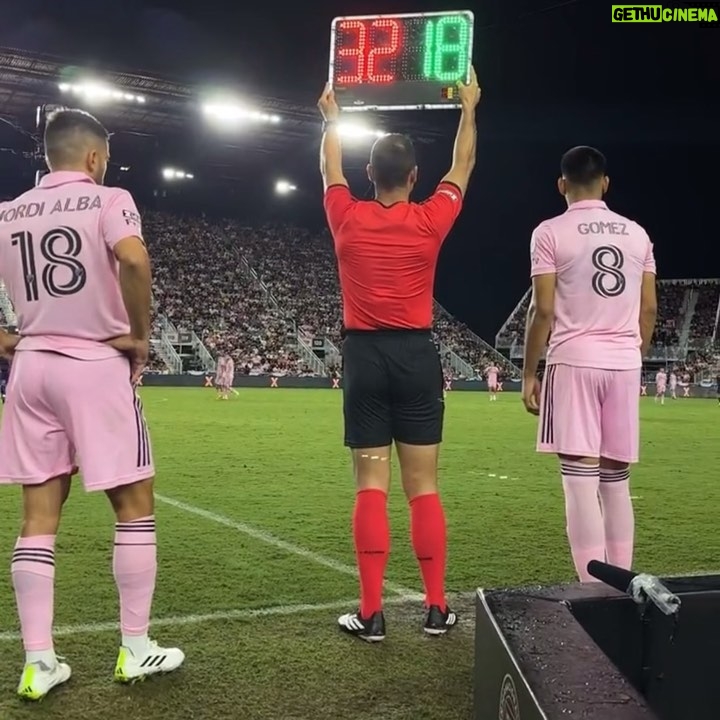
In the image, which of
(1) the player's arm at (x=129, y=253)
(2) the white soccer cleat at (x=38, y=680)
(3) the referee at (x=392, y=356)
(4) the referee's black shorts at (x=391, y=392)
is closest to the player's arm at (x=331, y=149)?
(3) the referee at (x=392, y=356)

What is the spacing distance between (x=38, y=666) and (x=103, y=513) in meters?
3.80

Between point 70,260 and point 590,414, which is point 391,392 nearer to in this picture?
point 590,414

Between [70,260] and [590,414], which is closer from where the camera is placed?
[70,260]

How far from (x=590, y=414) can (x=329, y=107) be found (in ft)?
6.02

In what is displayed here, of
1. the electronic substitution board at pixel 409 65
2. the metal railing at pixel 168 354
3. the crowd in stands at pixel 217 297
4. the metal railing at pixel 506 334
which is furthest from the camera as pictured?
the metal railing at pixel 506 334

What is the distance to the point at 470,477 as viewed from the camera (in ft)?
30.6

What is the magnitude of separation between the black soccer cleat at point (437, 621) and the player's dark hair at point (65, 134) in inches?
92.3

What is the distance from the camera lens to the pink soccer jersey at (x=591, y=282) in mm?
3938

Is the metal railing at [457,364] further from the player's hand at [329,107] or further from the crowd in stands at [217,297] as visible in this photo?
the player's hand at [329,107]

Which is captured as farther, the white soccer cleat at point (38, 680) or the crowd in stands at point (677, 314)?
the crowd in stands at point (677, 314)

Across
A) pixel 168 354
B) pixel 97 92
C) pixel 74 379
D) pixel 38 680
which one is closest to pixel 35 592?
pixel 38 680

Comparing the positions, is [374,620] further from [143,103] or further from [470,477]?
[143,103]

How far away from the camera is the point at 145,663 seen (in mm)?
3109

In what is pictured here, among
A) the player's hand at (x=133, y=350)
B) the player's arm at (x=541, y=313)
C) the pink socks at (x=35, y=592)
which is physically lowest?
the pink socks at (x=35, y=592)
